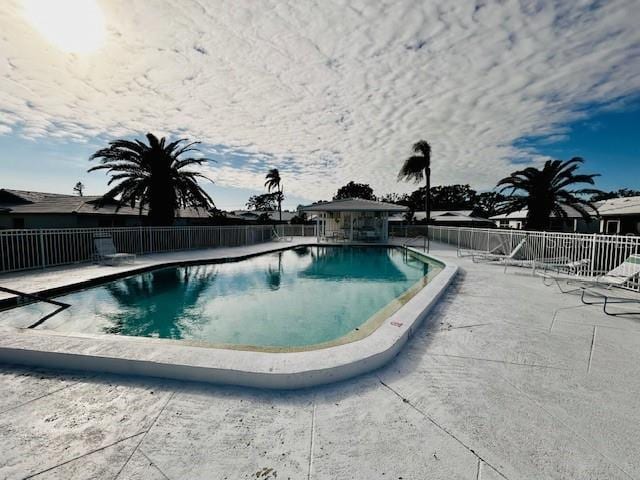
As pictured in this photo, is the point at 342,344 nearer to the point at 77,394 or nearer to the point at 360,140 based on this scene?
the point at 77,394

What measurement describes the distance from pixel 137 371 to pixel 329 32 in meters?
9.04

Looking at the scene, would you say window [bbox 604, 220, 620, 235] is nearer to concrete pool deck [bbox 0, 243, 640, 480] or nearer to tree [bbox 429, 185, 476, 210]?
concrete pool deck [bbox 0, 243, 640, 480]

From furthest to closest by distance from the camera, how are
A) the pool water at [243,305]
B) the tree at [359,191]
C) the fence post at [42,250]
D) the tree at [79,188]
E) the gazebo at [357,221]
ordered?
the tree at [79,188], the tree at [359,191], the gazebo at [357,221], the fence post at [42,250], the pool water at [243,305]

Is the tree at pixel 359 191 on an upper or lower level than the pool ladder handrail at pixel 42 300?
upper

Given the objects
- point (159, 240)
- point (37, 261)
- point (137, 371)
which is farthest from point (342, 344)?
point (159, 240)

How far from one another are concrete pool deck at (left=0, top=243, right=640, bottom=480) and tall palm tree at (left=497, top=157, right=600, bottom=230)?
14.2 metres

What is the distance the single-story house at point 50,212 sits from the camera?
16781 millimetres

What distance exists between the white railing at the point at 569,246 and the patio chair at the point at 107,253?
45.1 ft

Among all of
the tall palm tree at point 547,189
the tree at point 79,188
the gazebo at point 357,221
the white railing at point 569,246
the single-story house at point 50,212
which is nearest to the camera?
Answer: the white railing at point 569,246

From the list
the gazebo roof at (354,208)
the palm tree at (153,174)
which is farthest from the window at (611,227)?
the palm tree at (153,174)

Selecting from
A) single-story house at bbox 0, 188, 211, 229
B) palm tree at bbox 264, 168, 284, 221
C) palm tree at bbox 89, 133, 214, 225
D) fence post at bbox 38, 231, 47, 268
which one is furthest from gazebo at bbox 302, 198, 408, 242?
palm tree at bbox 264, 168, 284, 221

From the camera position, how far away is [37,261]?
892 centimetres

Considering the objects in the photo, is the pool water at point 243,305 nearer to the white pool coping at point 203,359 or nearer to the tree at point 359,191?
the white pool coping at point 203,359

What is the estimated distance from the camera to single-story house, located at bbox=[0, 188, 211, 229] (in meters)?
16.8
